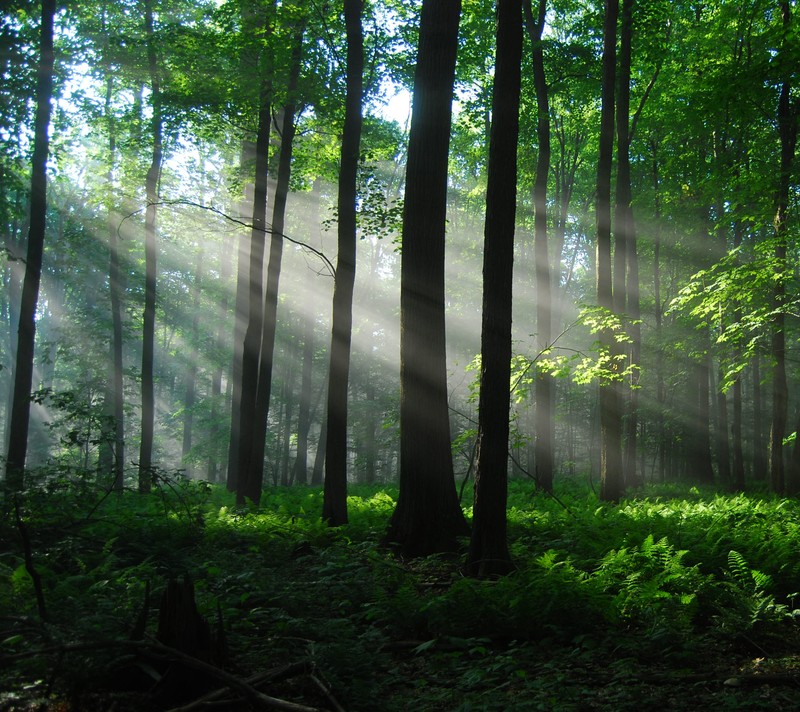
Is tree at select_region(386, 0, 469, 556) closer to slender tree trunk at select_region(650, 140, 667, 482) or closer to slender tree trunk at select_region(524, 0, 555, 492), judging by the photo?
A: slender tree trunk at select_region(524, 0, 555, 492)

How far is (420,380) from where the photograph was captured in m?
8.30

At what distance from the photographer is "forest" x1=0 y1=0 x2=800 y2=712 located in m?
4.39

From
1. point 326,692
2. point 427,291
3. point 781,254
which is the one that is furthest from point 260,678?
point 781,254

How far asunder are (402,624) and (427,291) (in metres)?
4.29

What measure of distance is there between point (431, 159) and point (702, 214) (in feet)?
52.7

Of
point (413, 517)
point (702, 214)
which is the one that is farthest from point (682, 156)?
point (413, 517)

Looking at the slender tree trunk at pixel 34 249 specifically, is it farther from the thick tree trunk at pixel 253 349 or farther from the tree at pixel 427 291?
the tree at pixel 427 291

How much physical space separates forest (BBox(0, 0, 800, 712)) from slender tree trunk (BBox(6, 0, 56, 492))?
7 cm

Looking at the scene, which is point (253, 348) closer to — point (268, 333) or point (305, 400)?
point (268, 333)

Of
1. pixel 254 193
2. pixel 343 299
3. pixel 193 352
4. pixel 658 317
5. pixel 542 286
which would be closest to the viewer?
pixel 343 299

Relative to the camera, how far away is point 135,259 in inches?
1142

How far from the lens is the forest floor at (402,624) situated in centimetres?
375

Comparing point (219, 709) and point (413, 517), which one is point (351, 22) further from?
point (219, 709)

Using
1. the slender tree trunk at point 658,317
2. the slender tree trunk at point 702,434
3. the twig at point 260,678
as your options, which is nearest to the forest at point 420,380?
the twig at point 260,678
